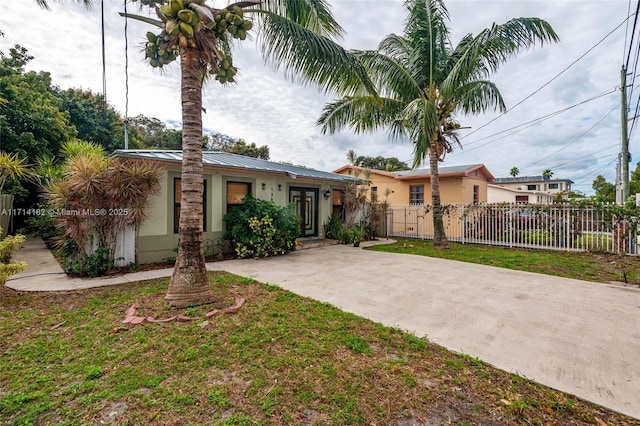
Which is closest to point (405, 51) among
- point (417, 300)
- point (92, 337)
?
point (417, 300)

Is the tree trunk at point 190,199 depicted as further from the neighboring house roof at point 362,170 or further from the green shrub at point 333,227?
the neighboring house roof at point 362,170

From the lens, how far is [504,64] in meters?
9.20

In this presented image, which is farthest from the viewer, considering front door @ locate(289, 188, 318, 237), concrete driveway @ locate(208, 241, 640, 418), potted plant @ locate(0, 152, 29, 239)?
front door @ locate(289, 188, 318, 237)

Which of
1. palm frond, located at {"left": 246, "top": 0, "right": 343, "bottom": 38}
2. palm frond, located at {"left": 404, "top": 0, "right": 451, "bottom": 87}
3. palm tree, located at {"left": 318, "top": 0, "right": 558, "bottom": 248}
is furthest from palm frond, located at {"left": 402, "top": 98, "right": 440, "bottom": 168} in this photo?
palm frond, located at {"left": 246, "top": 0, "right": 343, "bottom": 38}

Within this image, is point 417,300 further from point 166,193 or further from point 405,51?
point 405,51

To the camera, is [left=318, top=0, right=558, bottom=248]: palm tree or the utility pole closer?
[left=318, top=0, right=558, bottom=248]: palm tree

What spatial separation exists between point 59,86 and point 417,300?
21.9 meters

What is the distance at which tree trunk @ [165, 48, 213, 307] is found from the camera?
4.17m

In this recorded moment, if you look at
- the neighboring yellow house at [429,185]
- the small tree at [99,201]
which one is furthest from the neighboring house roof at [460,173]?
the small tree at [99,201]

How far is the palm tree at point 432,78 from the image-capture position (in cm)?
845

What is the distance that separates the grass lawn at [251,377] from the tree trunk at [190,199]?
1.34ft

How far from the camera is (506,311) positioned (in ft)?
13.9

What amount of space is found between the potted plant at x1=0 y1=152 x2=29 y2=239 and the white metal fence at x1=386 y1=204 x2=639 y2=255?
14389 mm

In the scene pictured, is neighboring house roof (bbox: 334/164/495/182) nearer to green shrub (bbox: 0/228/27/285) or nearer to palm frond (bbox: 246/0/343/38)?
palm frond (bbox: 246/0/343/38)
